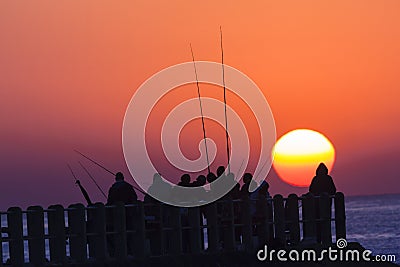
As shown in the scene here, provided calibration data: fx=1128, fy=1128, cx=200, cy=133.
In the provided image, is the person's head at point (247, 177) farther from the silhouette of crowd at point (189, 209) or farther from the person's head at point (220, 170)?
the person's head at point (220, 170)

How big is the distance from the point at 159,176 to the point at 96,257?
286 centimetres

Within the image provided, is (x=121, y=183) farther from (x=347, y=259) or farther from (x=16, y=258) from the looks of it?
(x=347, y=259)

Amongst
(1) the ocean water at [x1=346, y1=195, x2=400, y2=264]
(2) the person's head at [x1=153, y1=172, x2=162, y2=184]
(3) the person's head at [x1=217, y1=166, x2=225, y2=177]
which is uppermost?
(3) the person's head at [x1=217, y1=166, x2=225, y2=177]

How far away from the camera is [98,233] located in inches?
1078

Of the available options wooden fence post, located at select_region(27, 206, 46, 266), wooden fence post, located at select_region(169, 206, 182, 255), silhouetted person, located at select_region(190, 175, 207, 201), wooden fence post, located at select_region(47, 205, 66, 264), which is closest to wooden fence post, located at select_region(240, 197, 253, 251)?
silhouetted person, located at select_region(190, 175, 207, 201)

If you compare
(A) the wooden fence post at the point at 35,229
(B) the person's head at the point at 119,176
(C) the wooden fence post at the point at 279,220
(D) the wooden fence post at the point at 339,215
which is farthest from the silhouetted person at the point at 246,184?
(A) the wooden fence post at the point at 35,229

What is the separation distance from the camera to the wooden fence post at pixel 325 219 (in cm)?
2945

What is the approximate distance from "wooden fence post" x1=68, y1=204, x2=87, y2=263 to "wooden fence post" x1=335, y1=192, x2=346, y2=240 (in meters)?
6.98

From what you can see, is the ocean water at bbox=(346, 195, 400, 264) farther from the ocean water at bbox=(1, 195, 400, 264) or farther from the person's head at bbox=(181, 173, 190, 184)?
the person's head at bbox=(181, 173, 190, 184)

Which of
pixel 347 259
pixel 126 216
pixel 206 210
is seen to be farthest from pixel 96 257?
pixel 347 259

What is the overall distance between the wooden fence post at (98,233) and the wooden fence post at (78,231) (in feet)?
1.06

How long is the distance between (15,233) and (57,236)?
3.38 ft

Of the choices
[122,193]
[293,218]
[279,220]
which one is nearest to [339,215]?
[293,218]

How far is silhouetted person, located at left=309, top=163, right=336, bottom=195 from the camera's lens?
30016mm
